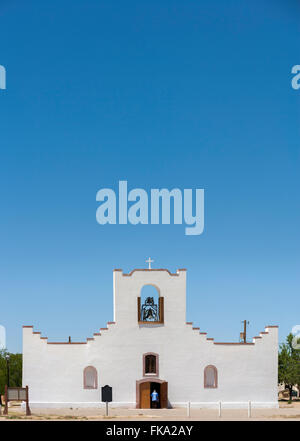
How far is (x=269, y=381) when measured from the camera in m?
40.6

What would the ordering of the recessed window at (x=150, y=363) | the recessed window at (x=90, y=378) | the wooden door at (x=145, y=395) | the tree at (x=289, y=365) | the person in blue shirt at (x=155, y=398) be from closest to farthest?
1. the person in blue shirt at (x=155, y=398)
2. the wooden door at (x=145, y=395)
3. the recessed window at (x=90, y=378)
4. the recessed window at (x=150, y=363)
5. the tree at (x=289, y=365)

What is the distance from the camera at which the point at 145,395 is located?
1558 inches

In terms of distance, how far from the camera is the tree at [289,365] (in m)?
49.6

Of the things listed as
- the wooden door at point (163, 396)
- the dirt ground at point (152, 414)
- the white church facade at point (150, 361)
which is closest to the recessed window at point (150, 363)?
the white church facade at point (150, 361)

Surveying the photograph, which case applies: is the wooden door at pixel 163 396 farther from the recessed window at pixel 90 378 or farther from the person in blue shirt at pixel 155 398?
the recessed window at pixel 90 378

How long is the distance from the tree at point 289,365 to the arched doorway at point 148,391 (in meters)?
14.4

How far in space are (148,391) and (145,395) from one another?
0.31m

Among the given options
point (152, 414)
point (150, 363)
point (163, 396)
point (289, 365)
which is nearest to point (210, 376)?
point (163, 396)

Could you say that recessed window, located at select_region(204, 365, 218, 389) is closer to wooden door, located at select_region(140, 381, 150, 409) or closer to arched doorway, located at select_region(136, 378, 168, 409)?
arched doorway, located at select_region(136, 378, 168, 409)

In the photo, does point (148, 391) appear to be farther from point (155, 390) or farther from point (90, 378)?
point (90, 378)
